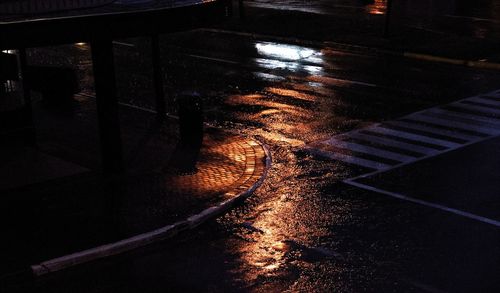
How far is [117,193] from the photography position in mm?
12742

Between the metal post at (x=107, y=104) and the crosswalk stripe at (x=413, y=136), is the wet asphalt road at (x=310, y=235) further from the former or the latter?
the metal post at (x=107, y=104)

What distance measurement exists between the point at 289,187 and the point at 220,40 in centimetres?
1731

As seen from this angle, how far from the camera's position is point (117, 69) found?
2430 cm

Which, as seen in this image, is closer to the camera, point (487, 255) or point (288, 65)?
point (487, 255)

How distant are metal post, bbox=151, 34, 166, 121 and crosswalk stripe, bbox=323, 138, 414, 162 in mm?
4330

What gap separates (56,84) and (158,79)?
3798mm

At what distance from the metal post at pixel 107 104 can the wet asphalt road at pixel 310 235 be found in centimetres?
292

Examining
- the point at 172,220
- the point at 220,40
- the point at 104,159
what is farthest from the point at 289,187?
the point at 220,40

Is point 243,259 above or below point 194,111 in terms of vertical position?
below

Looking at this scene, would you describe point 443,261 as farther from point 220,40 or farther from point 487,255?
point 220,40

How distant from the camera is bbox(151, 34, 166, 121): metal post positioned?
55.5 ft

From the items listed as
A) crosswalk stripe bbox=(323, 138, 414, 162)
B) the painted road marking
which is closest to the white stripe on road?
the painted road marking

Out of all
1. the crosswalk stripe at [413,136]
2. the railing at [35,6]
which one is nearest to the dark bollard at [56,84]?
the railing at [35,6]

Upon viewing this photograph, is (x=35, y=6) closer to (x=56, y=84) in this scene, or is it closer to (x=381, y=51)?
(x=56, y=84)
